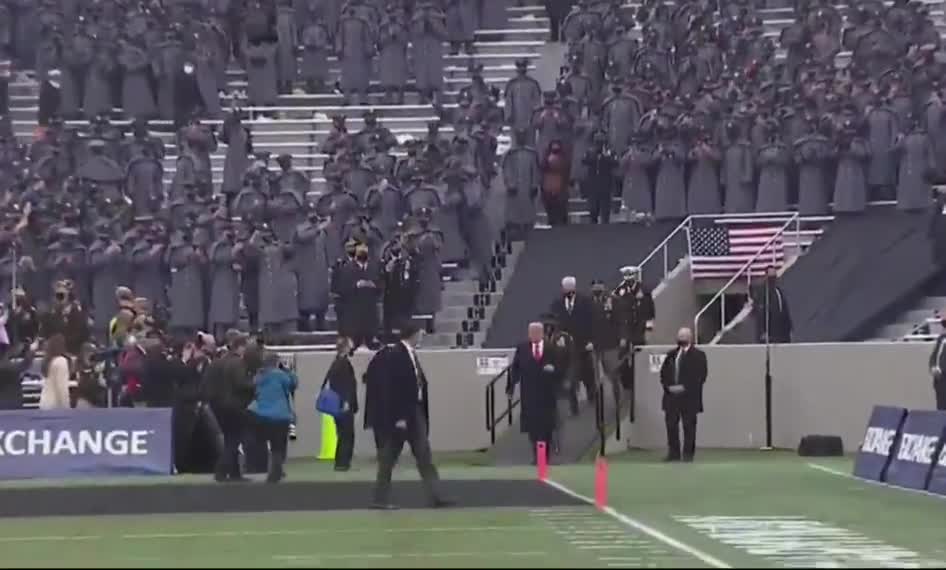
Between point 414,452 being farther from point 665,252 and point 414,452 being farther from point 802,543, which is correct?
point 665,252

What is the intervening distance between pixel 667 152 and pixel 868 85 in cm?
326

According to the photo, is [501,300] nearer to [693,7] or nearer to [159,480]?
[693,7]

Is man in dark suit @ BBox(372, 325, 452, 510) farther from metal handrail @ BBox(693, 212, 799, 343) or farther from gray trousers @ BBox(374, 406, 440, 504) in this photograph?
metal handrail @ BBox(693, 212, 799, 343)

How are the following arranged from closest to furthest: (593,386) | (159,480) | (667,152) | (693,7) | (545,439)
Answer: (159,480)
(545,439)
(593,386)
(667,152)
(693,7)

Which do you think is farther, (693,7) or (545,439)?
(693,7)

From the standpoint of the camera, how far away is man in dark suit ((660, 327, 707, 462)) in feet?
104

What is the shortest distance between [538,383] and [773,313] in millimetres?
4521

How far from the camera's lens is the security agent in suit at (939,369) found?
29688 millimetres

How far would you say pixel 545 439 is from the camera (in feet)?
104

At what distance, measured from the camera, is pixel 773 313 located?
112 ft

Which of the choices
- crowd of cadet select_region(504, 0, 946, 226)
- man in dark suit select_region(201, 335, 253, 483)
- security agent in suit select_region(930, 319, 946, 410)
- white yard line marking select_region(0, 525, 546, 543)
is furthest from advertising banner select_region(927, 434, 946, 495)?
crowd of cadet select_region(504, 0, 946, 226)

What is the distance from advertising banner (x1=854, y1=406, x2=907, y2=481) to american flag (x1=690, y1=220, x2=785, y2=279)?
8.92 m

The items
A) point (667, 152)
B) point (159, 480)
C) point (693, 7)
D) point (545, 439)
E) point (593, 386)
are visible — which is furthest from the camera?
point (693, 7)

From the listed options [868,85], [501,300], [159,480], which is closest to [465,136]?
[501,300]
